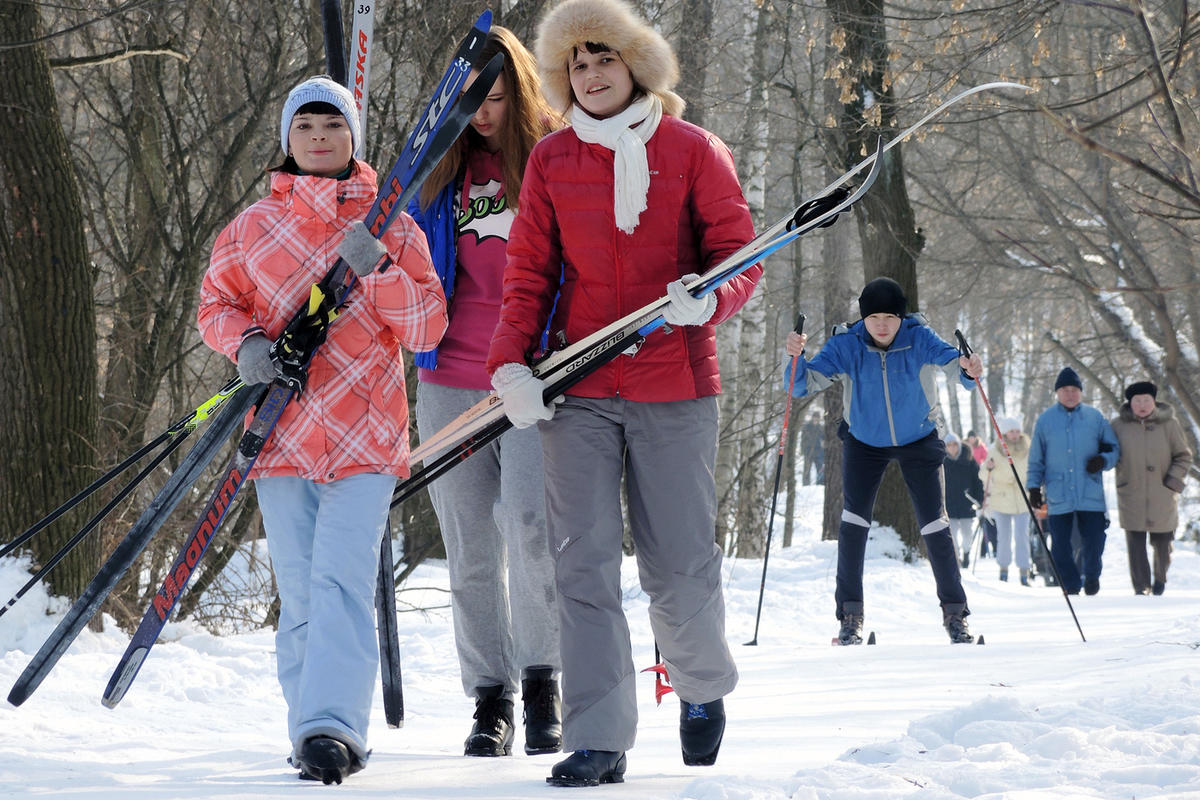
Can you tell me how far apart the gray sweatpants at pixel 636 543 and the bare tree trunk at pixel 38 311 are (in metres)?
3.35

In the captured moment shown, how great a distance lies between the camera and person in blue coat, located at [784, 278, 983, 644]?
666 cm

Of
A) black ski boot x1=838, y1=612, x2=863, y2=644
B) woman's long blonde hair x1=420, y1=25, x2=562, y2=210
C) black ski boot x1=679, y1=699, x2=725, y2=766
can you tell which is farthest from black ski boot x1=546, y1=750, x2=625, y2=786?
black ski boot x1=838, y1=612, x2=863, y2=644

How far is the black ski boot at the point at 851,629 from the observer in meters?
6.94

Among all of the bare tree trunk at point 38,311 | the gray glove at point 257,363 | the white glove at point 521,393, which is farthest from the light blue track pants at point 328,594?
the bare tree trunk at point 38,311

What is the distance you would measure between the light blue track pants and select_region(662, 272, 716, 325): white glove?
2.79ft

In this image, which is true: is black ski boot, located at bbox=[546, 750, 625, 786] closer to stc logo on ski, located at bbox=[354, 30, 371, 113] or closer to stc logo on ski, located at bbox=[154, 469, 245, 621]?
stc logo on ski, located at bbox=[154, 469, 245, 621]

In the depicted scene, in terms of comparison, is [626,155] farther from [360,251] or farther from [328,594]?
[328,594]

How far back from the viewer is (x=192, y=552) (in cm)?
345

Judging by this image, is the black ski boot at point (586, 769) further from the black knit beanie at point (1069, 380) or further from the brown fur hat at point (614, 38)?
the black knit beanie at point (1069, 380)

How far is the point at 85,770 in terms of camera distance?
10.8ft

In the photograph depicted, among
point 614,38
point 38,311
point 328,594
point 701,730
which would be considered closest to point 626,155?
point 614,38

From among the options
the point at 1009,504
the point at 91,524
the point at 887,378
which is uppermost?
the point at 887,378

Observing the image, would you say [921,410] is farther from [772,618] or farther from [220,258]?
[220,258]

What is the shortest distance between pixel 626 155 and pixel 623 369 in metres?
0.52
